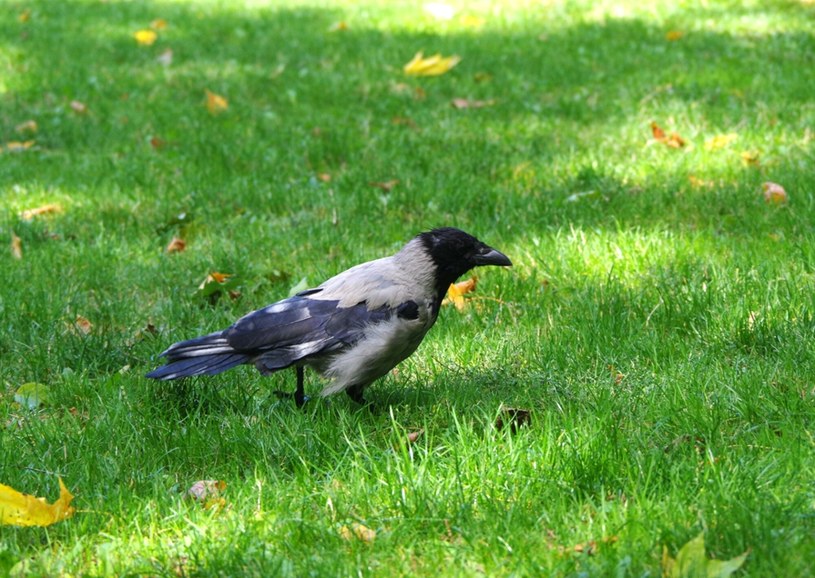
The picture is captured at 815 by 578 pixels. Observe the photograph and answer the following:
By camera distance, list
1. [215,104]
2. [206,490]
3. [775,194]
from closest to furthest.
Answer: [206,490] < [775,194] < [215,104]

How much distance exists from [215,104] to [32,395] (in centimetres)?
444

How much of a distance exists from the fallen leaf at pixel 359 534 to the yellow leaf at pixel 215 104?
557 cm

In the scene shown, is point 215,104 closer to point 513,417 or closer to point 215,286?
point 215,286

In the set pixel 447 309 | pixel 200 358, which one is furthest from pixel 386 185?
pixel 200 358

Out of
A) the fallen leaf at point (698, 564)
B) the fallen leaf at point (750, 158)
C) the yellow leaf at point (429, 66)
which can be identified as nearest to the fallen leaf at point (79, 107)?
the yellow leaf at point (429, 66)

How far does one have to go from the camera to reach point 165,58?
9422 millimetres

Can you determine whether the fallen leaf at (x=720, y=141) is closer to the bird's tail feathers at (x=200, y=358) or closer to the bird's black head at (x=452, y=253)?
the bird's black head at (x=452, y=253)

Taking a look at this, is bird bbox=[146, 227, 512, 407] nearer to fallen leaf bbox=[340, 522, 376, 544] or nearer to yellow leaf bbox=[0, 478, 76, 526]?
yellow leaf bbox=[0, 478, 76, 526]

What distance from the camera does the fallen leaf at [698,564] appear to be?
2.40m

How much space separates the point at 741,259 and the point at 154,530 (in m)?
2.85

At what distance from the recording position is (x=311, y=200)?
6016mm

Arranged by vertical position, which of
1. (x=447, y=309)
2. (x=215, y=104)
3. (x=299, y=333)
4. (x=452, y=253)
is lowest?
(x=447, y=309)

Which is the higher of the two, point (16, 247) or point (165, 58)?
point (165, 58)

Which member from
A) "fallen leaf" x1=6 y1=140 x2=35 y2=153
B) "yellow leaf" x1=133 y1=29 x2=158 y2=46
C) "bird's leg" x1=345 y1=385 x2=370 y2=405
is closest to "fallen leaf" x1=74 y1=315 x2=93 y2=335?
"bird's leg" x1=345 y1=385 x2=370 y2=405
